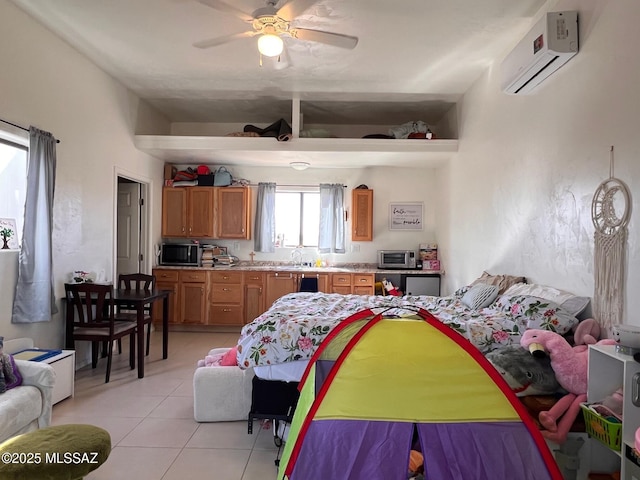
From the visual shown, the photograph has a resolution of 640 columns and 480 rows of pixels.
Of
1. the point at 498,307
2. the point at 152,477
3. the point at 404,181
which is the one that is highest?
the point at 404,181

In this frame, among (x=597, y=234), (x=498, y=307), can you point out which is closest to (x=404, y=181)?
(x=498, y=307)

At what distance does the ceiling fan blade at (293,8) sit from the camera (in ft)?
7.98

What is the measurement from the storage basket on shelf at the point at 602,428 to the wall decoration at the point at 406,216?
13.2ft

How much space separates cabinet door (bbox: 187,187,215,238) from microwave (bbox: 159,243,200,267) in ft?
0.80

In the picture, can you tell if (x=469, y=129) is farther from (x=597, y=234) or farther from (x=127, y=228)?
(x=127, y=228)

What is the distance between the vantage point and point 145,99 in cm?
484

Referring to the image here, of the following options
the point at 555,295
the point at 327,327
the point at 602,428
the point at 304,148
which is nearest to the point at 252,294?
the point at 304,148

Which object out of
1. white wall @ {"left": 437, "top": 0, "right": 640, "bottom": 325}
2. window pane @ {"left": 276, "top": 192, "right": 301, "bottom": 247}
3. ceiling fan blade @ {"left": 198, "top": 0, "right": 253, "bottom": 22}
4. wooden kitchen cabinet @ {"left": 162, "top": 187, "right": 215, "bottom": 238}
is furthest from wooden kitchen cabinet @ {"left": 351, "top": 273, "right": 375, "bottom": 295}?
ceiling fan blade @ {"left": 198, "top": 0, "right": 253, "bottom": 22}

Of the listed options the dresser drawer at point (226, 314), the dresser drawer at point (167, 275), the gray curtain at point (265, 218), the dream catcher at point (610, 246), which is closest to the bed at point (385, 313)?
the dream catcher at point (610, 246)

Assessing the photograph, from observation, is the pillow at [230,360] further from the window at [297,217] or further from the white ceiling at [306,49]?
the window at [297,217]

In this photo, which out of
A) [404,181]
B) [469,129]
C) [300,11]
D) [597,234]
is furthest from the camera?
[404,181]

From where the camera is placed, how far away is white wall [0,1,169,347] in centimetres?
290

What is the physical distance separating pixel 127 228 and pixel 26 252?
210cm

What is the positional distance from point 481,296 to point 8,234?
3592 millimetres
